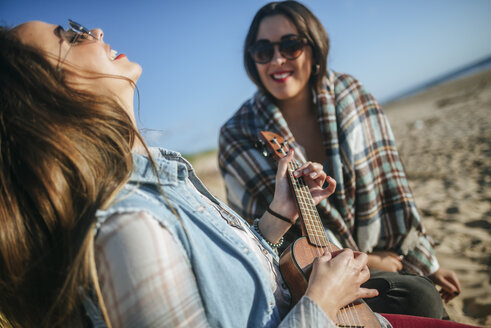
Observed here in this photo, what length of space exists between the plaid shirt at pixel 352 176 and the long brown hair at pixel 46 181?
1313 mm

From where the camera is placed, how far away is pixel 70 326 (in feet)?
3.22

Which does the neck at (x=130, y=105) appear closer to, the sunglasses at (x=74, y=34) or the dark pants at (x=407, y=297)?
the sunglasses at (x=74, y=34)

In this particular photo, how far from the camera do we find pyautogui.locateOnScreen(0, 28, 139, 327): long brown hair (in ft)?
2.84

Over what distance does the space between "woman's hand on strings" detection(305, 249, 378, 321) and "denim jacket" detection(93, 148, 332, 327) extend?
0.19ft

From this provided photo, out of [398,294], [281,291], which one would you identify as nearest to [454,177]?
[398,294]

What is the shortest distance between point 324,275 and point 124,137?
0.94m

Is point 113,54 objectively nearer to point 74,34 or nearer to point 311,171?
point 74,34

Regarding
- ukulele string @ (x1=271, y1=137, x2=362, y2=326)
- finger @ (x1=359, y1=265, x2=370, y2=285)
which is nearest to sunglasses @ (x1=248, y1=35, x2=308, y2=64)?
ukulele string @ (x1=271, y1=137, x2=362, y2=326)

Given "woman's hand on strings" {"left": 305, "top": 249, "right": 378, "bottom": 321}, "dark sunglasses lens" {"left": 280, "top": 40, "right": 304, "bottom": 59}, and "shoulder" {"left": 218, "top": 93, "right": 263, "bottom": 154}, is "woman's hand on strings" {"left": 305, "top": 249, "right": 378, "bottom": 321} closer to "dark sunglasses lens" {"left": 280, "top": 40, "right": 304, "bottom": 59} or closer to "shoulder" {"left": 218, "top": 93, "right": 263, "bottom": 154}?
"shoulder" {"left": 218, "top": 93, "right": 263, "bottom": 154}

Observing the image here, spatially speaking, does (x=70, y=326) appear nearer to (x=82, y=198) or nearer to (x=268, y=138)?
(x=82, y=198)

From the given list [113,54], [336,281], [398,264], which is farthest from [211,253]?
[398,264]

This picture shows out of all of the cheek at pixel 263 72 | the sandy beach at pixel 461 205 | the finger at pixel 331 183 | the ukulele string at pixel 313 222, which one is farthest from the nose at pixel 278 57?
the sandy beach at pixel 461 205

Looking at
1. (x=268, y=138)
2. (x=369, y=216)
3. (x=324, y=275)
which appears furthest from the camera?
(x=369, y=216)

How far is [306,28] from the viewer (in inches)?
94.3
